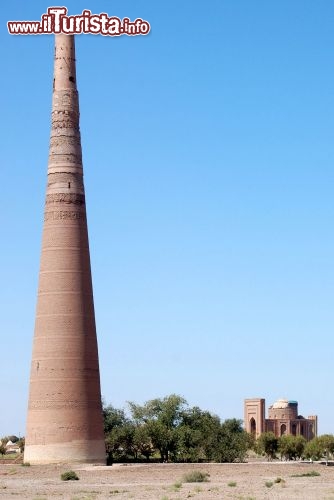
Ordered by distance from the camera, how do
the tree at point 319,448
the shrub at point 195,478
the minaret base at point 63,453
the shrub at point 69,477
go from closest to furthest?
the shrub at point 195,478
the shrub at point 69,477
the minaret base at point 63,453
the tree at point 319,448

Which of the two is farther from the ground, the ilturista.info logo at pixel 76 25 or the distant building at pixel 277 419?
the ilturista.info logo at pixel 76 25

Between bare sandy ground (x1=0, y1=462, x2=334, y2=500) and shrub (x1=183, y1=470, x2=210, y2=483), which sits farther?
shrub (x1=183, y1=470, x2=210, y2=483)

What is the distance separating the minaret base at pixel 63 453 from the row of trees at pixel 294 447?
107 feet

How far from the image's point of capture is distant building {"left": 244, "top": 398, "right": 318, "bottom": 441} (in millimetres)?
107875

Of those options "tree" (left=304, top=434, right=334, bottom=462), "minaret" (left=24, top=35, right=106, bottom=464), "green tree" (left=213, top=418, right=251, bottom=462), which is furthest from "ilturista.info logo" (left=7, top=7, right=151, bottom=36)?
"tree" (left=304, top=434, right=334, bottom=462)

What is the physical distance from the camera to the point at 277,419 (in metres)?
110

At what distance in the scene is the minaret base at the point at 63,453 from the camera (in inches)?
1864

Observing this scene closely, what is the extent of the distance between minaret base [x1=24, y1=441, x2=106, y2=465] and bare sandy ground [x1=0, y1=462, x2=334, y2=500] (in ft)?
2.21

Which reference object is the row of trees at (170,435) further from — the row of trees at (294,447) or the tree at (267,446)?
the tree at (267,446)

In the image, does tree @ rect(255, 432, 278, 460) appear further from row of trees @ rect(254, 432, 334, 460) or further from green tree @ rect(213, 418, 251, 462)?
green tree @ rect(213, 418, 251, 462)

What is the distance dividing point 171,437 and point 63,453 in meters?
10.6

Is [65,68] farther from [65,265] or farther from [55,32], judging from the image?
[65,265]

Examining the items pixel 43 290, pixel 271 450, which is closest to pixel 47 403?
pixel 43 290

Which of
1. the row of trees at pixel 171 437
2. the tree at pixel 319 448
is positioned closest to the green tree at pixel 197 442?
the row of trees at pixel 171 437
